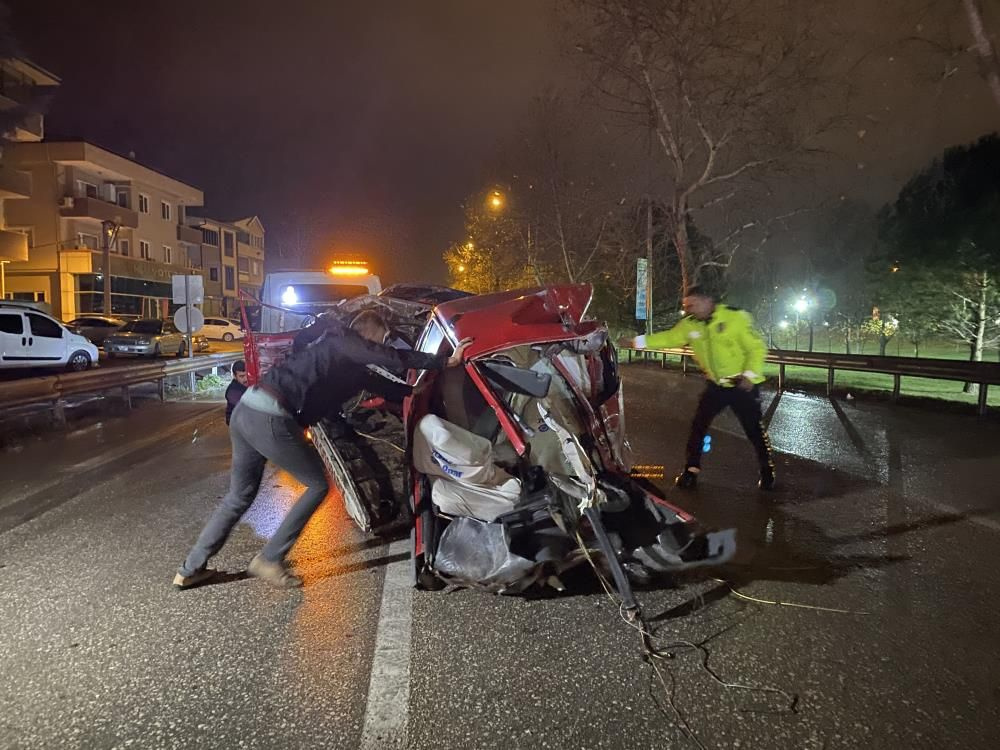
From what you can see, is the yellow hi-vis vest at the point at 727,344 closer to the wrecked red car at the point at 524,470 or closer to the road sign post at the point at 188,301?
the wrecked red car at the point at 524,470

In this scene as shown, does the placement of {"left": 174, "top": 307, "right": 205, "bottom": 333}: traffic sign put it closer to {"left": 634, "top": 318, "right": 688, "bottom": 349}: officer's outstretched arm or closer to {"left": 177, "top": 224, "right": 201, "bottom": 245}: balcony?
{"left": 634, "top": 318, "right": 688, "bottom": 349}: officer's outstretched arm

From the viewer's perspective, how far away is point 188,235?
51.7 metres

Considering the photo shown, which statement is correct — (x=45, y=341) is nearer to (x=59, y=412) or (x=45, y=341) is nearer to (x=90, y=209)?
(x=59, y=412)

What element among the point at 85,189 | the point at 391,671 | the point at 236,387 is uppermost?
the point at 85,189

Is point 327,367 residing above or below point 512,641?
above

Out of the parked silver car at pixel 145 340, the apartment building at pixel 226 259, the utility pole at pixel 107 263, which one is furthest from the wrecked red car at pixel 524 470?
the apartment building at pixel 226 259

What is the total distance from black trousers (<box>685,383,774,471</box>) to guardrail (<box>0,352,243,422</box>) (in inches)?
363

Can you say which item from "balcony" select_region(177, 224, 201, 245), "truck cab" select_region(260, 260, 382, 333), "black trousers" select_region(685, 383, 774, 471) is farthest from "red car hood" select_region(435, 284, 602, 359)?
"balcony" select_region(177, 224, 201, 245)

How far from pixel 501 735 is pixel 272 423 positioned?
2.18 meters

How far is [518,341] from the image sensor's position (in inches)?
167

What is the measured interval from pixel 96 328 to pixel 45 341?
12.4 m

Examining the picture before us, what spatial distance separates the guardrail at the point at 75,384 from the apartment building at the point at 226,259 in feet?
134

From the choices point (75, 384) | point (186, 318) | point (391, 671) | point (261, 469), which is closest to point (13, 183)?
point (186, 318)

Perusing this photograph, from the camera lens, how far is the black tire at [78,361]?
19234 mm
